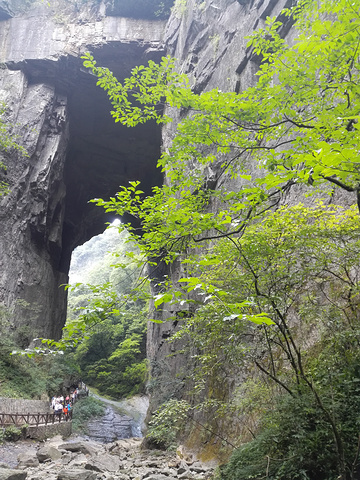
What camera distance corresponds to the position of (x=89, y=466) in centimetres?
693

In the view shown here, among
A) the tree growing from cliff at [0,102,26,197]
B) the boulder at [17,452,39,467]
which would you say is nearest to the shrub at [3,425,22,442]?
the boulder at [17,452,39,467]

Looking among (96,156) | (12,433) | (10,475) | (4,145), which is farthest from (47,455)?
(96,156)

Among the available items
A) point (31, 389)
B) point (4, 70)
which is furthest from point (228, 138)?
point (4, 70)

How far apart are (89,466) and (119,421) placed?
46.2 feet

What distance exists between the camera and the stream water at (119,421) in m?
16.2

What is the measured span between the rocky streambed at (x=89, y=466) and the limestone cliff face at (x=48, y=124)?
7965 millimetres

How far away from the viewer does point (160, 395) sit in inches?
404

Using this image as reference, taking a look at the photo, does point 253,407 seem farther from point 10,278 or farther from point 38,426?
point 10,278

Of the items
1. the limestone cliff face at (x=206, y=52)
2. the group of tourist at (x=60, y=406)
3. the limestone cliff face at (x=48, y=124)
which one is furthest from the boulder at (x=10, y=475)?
the limestone cliff face at (x=48, y=124)

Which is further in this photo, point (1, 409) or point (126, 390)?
point (126, 390)

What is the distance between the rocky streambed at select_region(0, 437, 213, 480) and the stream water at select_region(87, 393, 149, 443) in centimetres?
698

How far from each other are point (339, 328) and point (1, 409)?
1078 cm

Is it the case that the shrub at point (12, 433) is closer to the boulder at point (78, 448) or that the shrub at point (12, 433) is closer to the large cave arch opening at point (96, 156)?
the boulder at point (78, 448)

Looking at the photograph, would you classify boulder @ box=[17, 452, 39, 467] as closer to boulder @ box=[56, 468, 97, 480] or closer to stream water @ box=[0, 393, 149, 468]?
stream water @ box=[0, 393, 149, 468]
